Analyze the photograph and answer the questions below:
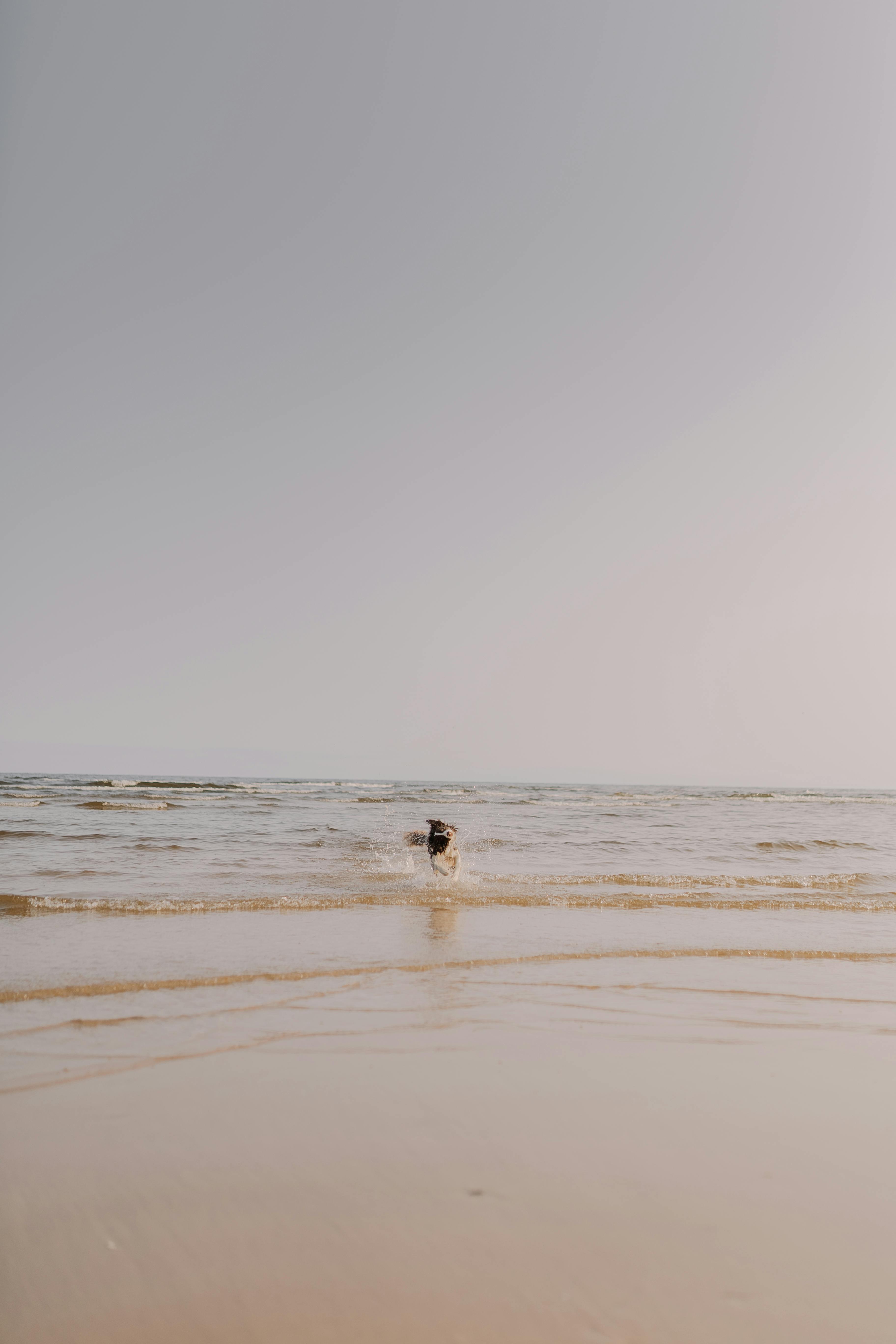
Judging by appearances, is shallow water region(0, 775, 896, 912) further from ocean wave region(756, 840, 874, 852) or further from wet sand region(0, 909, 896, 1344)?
wet sand region(0, 909, 896, 1344)

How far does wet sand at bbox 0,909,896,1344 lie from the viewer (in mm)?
2225

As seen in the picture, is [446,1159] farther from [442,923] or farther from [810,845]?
[810,845]

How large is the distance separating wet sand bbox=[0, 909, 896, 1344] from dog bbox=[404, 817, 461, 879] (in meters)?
5.70

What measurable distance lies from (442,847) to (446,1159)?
8598 mm

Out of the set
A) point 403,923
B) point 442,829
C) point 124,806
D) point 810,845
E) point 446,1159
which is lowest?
point 124,806

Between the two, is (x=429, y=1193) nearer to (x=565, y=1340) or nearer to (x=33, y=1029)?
(x=565, y=1340)

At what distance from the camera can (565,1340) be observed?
2074 mm

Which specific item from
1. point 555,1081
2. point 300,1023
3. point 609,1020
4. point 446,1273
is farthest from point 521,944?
point 446,1273

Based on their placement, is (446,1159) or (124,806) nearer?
(446,1159)

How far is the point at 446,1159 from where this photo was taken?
121 inches

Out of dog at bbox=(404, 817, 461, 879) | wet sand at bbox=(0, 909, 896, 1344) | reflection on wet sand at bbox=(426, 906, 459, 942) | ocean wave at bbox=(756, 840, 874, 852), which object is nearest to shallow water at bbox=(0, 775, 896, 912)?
ocean wave at bbox=(756, 840, 874, 852)

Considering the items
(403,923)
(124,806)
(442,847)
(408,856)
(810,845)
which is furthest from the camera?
(124,806)

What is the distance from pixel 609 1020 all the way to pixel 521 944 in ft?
7.61

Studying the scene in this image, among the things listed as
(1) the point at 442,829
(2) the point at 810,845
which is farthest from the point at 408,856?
(2) the point at 810,845
